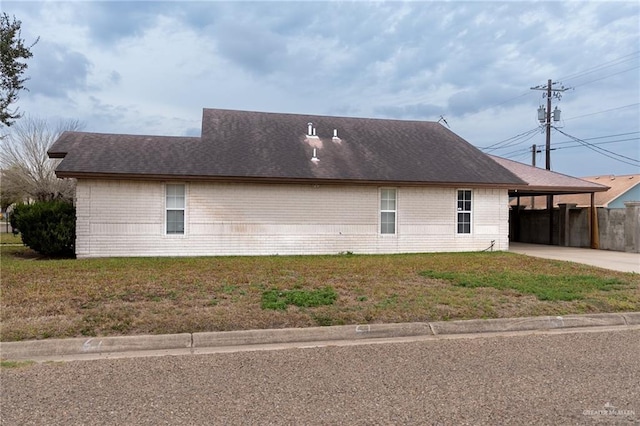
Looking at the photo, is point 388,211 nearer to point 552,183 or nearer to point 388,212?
point 388,212

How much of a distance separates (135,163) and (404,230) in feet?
30.1

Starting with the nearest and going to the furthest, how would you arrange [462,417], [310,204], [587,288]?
[462,417]
[587,288]
[310,204]

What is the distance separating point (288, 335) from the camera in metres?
6.46

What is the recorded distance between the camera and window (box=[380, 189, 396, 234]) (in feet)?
55.6

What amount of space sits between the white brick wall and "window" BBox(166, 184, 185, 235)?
0.21 metres

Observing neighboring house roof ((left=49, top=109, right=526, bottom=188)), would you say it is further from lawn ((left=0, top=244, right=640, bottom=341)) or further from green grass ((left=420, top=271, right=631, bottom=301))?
green grass ((left=420, top=271, right=631, bottom=301))

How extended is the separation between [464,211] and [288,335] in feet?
41.2

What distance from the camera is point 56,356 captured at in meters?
5.73

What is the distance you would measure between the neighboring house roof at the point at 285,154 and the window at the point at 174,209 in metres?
0.67

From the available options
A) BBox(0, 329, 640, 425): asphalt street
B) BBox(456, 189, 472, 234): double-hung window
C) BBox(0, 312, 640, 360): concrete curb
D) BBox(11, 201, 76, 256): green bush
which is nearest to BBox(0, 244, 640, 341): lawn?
BBox(0, 312, 640, 360): concrete curb

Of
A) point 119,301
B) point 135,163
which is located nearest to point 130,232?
point 135,163

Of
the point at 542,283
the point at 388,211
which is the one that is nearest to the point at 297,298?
the point at 542,283

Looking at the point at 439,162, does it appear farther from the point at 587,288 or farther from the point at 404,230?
the point at 587,288

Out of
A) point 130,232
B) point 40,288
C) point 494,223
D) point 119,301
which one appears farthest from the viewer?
point 494,223
